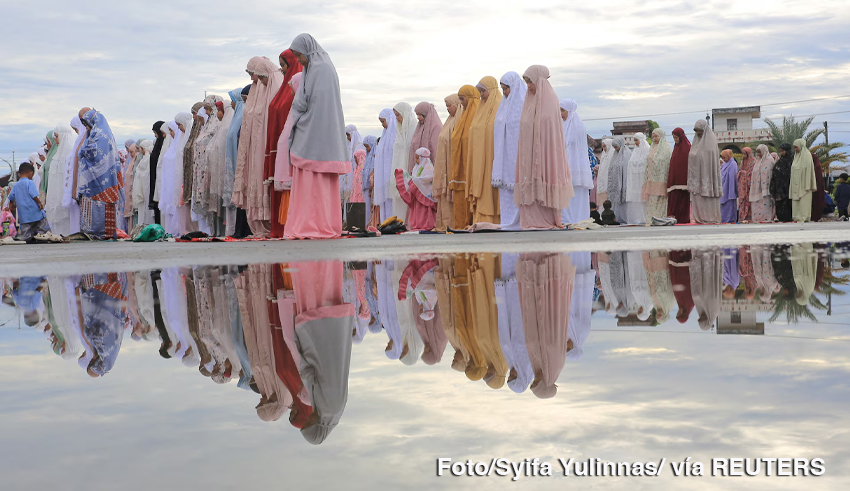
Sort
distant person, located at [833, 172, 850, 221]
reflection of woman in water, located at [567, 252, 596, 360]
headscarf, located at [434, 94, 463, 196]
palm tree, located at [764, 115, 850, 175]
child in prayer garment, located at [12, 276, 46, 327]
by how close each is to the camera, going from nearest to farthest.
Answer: reflection of woman in water, located at [567, 252, 596, 360], child in prayer garment, located at [12, 276, 46, 327], headscarf, located at [434, 94, 463, 196], distant person, located at [833, 172, 850, 221], palm tree, located at [764, 115, 850, 175]

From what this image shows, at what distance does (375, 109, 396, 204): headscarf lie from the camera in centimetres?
1686

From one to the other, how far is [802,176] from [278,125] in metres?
15.0

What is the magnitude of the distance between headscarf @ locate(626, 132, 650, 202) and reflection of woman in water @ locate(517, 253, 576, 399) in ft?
52.4

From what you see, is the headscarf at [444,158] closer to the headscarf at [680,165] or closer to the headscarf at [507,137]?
the headscarf at [507,137]

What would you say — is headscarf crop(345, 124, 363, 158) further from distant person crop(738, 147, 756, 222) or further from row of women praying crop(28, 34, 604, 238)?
distant person crop(738, 147, 756, 222)

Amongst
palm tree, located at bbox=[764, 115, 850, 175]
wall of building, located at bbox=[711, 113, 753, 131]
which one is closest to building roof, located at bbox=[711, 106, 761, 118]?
wall of building, located at bbox=[711, 113, 753, 131]

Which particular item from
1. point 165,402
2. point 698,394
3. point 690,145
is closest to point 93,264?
point 165,402

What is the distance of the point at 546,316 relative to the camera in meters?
2.57

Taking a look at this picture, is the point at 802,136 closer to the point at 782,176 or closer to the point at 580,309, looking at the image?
the point at 782,176

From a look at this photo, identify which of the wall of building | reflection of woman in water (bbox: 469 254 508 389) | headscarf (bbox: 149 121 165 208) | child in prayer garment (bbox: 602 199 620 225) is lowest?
child in prayer garment (bbox: 602 199 620 225)

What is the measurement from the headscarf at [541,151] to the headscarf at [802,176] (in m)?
10.6

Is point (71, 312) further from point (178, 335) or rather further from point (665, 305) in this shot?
point (665, 305)

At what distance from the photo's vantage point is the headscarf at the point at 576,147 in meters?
15.0

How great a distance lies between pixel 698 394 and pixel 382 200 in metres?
15.9
